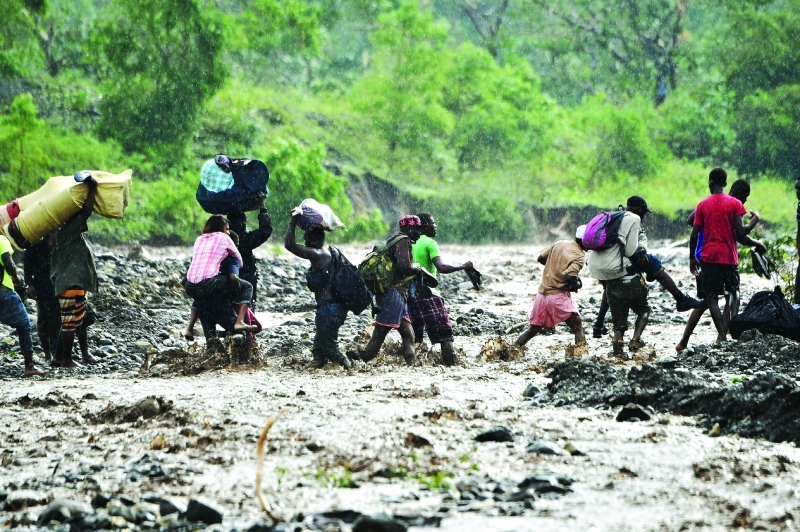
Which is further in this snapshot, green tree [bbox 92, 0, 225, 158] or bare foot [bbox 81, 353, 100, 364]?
green tree [bbox 92, 0, 225, 158]

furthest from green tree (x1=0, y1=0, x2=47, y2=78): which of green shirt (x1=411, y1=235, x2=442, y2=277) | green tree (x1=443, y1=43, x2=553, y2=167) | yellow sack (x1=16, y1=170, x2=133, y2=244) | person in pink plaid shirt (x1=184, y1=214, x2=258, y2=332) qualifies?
green shirt (x1=411, y1=235, x2=442, y2=277)

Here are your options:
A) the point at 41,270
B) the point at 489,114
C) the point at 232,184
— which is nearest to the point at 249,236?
the point at 232,184

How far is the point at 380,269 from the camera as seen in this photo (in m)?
8.69

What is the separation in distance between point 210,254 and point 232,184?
0.65 metres

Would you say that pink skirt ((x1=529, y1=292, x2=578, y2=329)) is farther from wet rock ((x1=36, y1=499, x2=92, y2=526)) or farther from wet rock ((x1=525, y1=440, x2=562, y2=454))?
wet rock ((x1=36, y1=499, x2=92, y2=526))

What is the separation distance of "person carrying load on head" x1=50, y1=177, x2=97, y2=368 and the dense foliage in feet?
59.2

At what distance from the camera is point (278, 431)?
6098 millimetres

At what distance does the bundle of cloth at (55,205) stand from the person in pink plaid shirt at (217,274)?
2.62ft

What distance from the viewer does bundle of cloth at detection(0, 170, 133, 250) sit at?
8891 mm

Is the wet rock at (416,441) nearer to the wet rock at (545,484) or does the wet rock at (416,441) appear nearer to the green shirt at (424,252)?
the wet rock at (545,484)

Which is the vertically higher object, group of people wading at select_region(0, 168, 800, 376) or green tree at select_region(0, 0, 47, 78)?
green tree at select_region(0, 0, 47, 78)

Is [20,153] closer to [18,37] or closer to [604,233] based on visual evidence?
[18,37]

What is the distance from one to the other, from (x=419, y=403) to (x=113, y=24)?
26.3 meters

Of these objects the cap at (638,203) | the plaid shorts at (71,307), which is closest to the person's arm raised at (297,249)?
the plaid shorts at (71,307)
